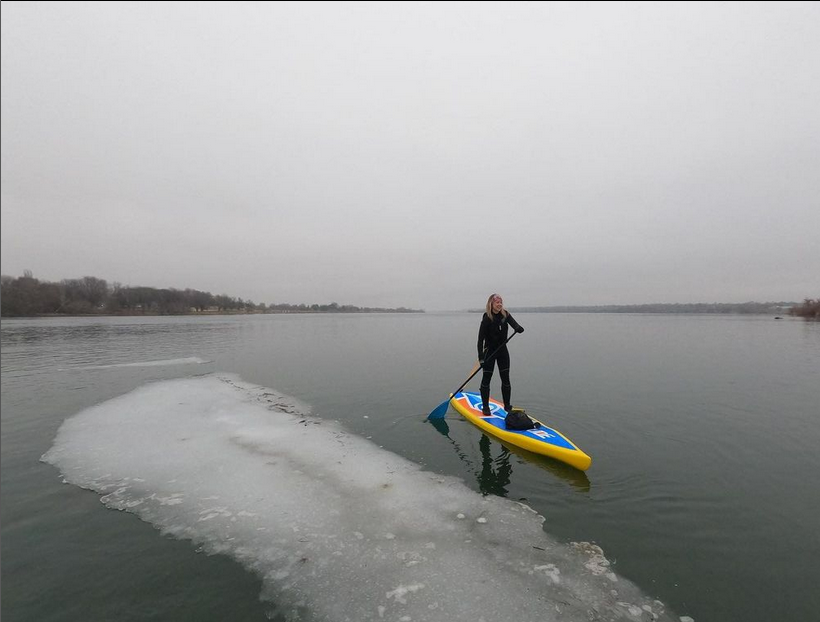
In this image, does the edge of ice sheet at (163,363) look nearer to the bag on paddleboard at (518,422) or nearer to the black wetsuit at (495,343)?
the black wetsuit at (495,343)

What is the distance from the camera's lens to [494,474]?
664 cm

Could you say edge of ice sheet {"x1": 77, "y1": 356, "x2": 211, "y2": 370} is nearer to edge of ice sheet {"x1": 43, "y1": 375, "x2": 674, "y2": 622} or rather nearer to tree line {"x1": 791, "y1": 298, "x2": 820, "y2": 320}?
edge of ice sheet {"x1": 43, "y1": 375, "x2": 674, "y2": 622}

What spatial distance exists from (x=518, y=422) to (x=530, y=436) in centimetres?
41

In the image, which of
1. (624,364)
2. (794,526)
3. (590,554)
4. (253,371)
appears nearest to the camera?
(590,554)

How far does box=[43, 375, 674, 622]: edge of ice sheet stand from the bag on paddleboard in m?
2.14

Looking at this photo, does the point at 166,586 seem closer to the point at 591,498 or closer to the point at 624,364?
the point at 591,498

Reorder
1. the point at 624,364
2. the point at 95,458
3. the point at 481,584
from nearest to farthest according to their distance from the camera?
the point at 481,584, the point at 95,458, the point at 624,364

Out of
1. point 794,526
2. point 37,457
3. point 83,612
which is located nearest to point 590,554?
point 794,526

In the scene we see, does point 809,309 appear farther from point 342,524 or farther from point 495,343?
point 342,524

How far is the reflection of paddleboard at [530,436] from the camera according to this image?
6641 mm

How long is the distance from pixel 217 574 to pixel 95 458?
486 cm

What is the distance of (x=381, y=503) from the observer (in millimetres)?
5414

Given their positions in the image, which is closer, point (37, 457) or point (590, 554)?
point (590, 554)

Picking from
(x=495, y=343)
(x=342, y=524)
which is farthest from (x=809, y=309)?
(x=342, y=524)
